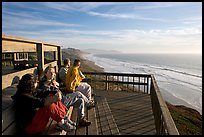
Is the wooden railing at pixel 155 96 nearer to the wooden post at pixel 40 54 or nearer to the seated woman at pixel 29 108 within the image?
the seated woman at pixel 29 108

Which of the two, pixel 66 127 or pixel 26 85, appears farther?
pixel 66 127

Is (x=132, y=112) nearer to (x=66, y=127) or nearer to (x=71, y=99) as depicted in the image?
(x=71, y=99)

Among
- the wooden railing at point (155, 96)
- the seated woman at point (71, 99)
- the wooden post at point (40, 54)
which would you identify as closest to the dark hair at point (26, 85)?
the seated woman at point (71, 99)

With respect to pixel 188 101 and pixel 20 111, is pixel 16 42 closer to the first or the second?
pixel 20 111

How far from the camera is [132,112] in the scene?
4852 mm

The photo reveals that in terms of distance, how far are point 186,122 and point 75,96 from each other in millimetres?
8120

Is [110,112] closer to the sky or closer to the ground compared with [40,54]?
closer to the ground

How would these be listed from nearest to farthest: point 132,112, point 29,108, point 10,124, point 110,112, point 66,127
A: point 10,124 → point 29,108 → point 66,127 → point 110,112 → point 132,112

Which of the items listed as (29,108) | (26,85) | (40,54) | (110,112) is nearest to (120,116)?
(110,112)

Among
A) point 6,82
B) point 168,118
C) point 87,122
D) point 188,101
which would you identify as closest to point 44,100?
point 6,82

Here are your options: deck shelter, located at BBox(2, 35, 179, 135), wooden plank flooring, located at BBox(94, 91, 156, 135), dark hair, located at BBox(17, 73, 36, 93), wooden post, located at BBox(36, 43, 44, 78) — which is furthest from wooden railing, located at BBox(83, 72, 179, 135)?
dark hair, located at BBox(17, 73, 36, 93)

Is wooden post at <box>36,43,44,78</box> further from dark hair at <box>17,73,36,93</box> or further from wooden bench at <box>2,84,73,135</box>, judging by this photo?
dark hair at <box>17,73,36,93</box>

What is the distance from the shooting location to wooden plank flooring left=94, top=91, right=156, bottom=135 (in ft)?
12.7

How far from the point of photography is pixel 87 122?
3346 millimetres
